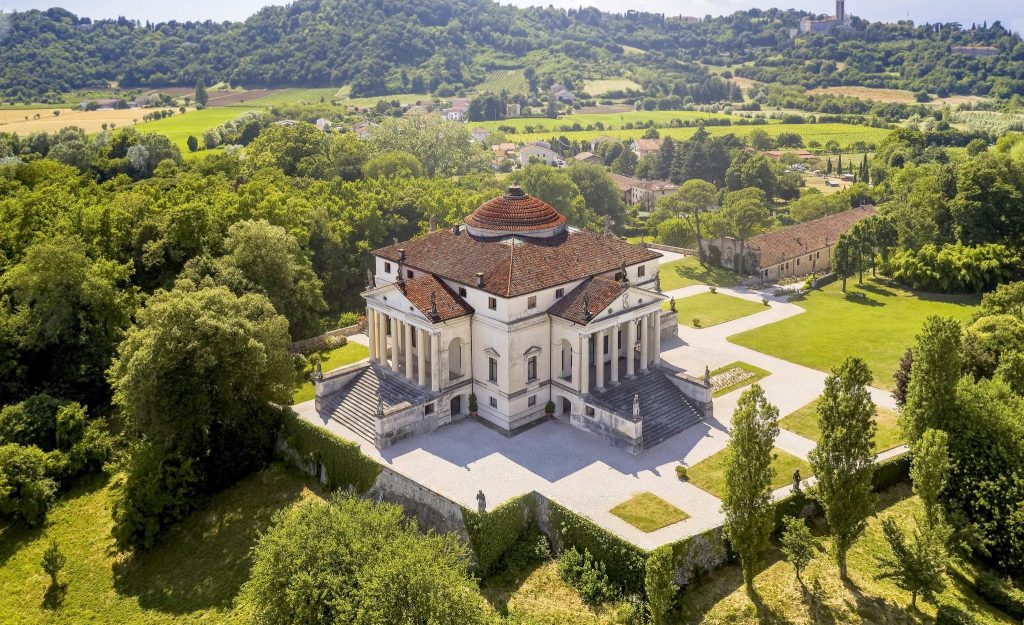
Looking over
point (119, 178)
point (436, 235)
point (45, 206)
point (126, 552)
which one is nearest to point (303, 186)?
point (119, 178)

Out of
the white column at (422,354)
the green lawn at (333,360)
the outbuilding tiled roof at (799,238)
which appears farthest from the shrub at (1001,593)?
the outbuilding tiled roof at (799,238)

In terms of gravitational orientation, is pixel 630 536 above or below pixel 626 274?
below

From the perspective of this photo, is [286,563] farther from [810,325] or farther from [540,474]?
[810,325]

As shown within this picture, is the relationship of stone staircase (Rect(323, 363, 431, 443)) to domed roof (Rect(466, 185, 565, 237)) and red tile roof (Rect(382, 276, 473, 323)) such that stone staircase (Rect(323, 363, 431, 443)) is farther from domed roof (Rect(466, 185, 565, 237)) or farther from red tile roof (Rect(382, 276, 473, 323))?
domed roof (Rect(466, 185, 565, 237))

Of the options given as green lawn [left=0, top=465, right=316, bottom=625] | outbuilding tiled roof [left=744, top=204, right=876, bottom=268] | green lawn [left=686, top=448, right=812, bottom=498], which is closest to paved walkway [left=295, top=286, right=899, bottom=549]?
green lawn [left=686, top=448, right=812, bottom=498]

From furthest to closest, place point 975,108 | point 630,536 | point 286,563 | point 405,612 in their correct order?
point 975,108 < point 630,536 < point 286,563 < point 405,612
